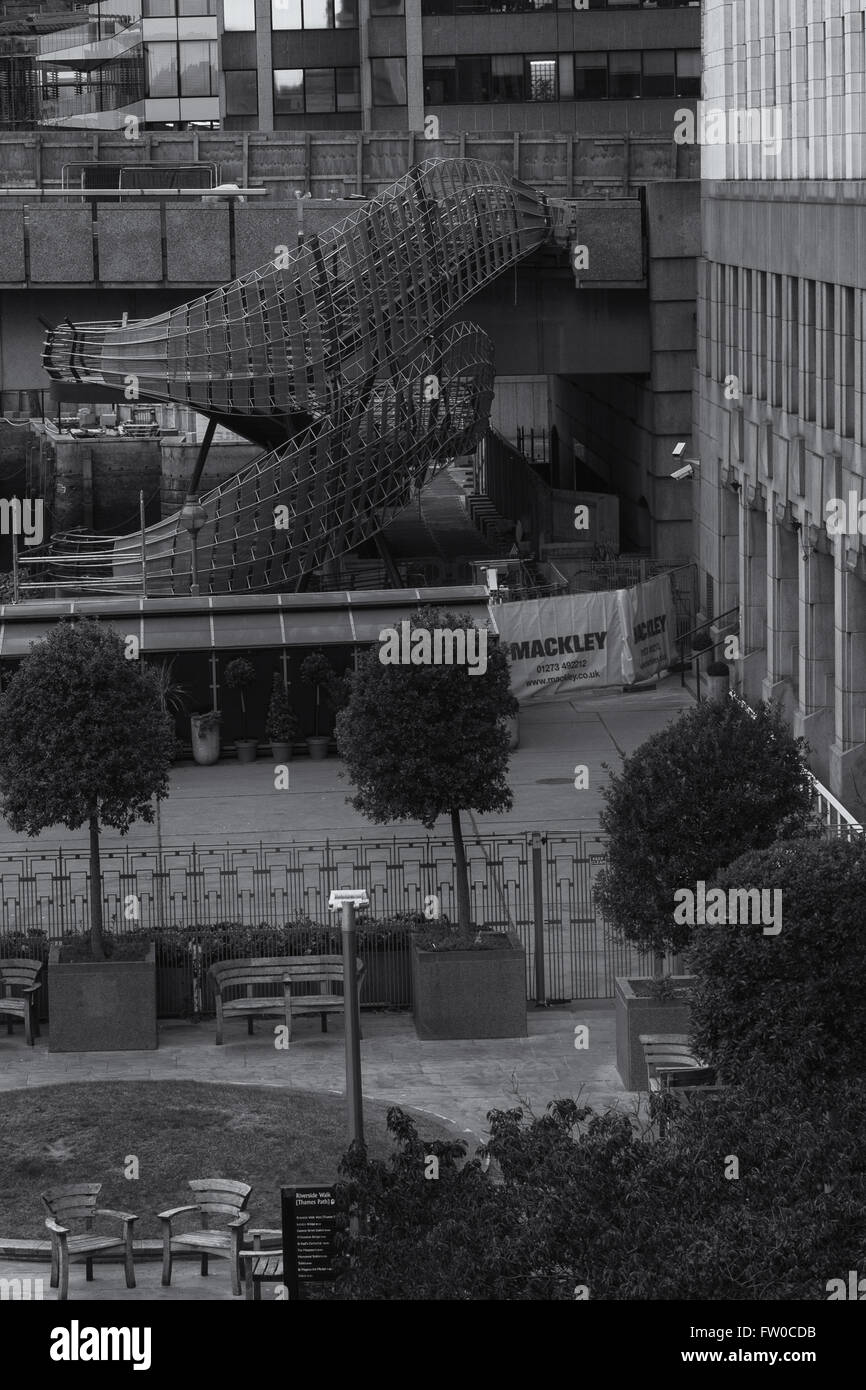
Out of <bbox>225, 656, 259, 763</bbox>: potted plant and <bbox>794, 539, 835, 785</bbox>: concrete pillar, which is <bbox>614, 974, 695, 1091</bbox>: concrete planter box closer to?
<bbox>794, 539, 835, 785</bbox>: concrete pillar

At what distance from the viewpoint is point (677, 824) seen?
2489 cm

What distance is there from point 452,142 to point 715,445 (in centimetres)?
1249

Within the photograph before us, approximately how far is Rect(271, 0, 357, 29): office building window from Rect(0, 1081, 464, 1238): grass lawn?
79.4m

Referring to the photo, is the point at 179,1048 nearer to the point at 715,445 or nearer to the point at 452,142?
the point at 715,445

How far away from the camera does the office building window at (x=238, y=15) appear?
100000 mm

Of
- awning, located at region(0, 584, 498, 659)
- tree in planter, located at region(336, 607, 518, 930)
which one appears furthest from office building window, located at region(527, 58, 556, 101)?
tree in planter, located at region(336, 607, 518, 930)

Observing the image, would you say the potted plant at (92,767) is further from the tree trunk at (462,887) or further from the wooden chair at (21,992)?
the tree trunk at (462,887)

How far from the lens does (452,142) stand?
5816 cm

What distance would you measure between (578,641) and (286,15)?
59.9 metres

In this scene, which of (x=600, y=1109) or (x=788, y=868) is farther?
(x=600, y=1109)

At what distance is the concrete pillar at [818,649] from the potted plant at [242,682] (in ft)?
31.6

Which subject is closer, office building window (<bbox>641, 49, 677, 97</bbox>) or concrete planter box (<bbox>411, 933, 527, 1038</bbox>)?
concrete planter box (<bbox>411, 933, 527, 1038</bbox>)

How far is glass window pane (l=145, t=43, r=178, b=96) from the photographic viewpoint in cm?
12031
